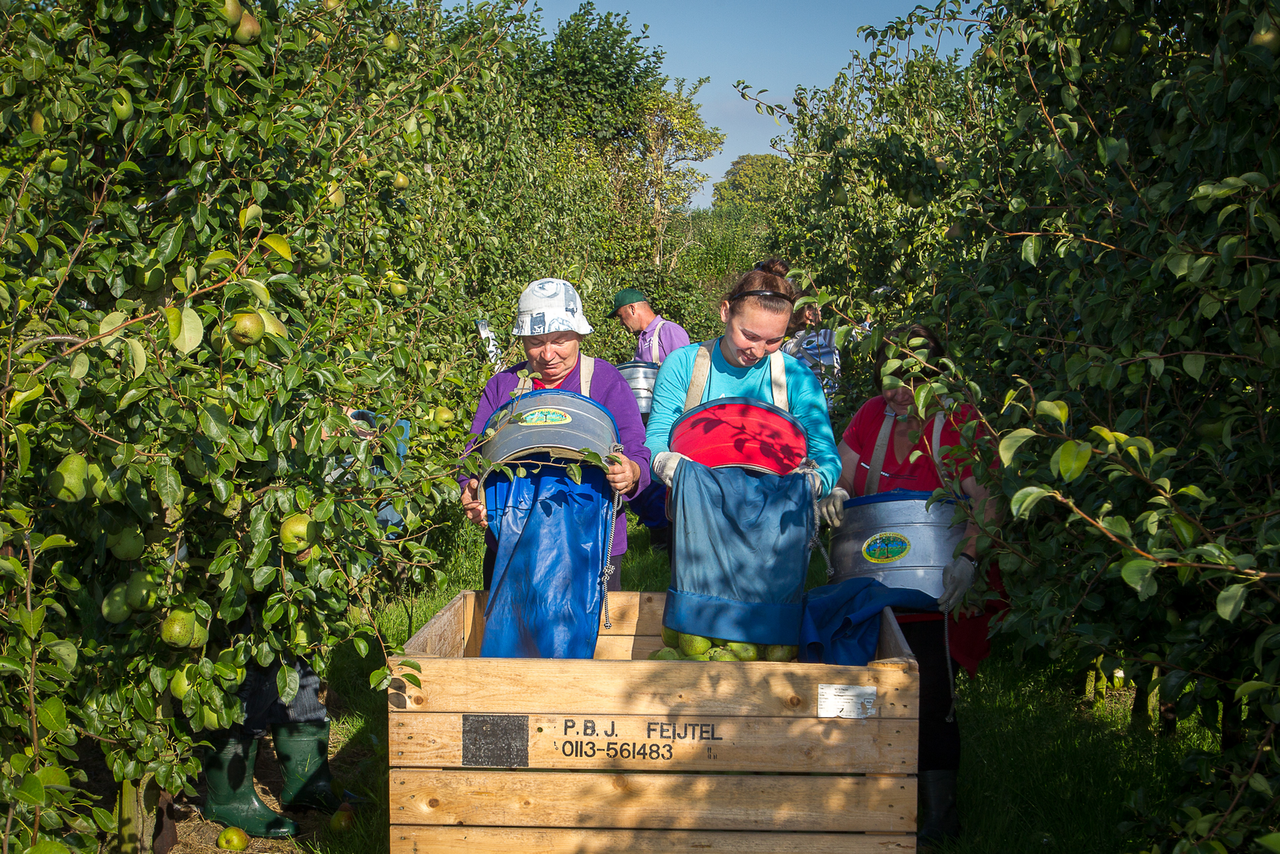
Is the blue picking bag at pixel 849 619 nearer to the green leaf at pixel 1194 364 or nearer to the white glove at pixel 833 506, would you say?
the white glove at pixel 833 506

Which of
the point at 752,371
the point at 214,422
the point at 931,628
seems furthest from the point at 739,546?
the point at 214,422

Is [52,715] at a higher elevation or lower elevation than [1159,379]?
lower

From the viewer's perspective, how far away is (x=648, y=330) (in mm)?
7168

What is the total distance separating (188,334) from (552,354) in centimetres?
165

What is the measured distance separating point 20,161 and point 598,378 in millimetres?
1725

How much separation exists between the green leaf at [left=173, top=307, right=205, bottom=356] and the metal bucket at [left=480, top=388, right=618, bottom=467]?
1.04m

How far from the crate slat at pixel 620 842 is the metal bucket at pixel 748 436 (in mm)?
979

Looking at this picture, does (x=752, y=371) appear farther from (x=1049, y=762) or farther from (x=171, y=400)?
(x=1049, y=762)

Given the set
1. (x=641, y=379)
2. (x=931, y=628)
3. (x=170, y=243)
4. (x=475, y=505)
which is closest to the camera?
(x=170, y=243)

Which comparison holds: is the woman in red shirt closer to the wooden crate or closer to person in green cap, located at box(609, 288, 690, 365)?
the wooden crate

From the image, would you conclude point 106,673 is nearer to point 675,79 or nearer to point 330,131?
point 330,131

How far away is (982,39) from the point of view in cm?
313

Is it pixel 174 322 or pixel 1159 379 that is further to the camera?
pixel 1159 379

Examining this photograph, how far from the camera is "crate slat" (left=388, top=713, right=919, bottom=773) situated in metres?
2.12
